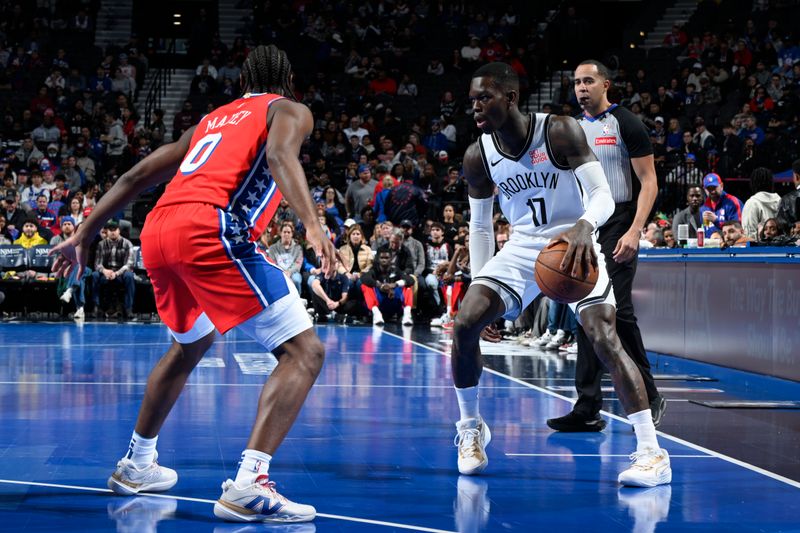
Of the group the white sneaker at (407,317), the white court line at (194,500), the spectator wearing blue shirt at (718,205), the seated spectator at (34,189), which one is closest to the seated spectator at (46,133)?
the seated spectator at (34,189)

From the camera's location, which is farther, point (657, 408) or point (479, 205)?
point (657, 408)

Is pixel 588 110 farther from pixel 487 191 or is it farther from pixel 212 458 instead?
pixel 212 458

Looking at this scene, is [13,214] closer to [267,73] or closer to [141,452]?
[141,452]

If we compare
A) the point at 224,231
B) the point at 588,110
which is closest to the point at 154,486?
the point at 224,231

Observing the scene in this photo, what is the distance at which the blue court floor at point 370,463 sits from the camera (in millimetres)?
4035

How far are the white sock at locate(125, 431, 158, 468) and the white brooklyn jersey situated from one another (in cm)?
209

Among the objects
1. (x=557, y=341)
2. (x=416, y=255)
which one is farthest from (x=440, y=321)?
(x=557, y=341)

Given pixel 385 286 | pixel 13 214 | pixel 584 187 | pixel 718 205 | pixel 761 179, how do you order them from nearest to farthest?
1. pixel 584 187
2. pixel 761 179
3. pixel 718 205
4. pixel 385 286
5. pixel 13 214

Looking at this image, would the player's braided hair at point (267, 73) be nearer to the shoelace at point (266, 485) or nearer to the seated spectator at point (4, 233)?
the shoelace at point (266, 485)

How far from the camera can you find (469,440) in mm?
4992

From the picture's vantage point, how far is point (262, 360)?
33.0 feet

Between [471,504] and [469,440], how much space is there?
2.38ft

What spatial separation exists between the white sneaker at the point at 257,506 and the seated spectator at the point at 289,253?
1185 cm

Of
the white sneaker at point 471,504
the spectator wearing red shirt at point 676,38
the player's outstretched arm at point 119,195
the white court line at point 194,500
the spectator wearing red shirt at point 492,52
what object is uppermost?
A: the spectator wearing red shirt at point 676,38
